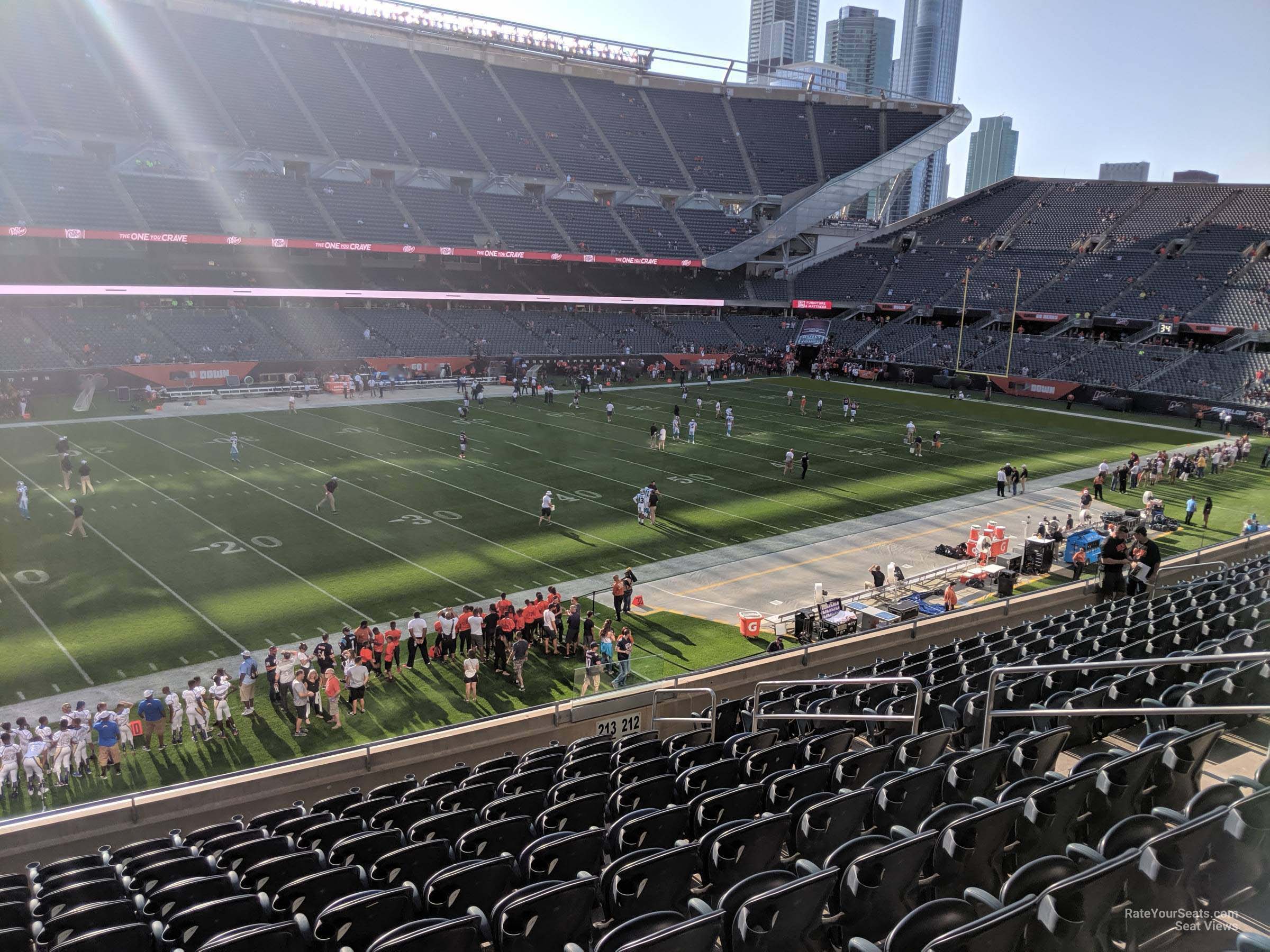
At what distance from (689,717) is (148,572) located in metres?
15.6

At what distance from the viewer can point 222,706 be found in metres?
15.1

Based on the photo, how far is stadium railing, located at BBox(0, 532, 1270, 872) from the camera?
9.50 metres

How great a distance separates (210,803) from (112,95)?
60.4 m

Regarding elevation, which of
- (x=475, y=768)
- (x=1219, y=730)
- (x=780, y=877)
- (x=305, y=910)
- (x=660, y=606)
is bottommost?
(x=660, y=606)

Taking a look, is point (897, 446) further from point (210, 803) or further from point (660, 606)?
point (210, 803)

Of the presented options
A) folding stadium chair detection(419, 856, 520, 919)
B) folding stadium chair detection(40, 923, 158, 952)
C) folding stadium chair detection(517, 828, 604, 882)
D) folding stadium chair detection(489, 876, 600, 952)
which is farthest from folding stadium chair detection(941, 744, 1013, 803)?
folding stadium chair detection(40, 923, 158, 952)

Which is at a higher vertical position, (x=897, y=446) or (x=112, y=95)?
(x=112, y=95)

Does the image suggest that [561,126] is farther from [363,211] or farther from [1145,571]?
[1145,571]

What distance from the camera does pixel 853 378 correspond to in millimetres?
64875

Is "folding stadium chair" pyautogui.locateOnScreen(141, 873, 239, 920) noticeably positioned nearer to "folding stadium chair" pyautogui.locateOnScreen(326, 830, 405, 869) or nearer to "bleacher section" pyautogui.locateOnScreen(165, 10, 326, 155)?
"folding stadium chair" pyautogui.locateOnScreen(326, 830, 405, 869)

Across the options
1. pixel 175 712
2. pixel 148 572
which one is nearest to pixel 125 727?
pixel 175 712

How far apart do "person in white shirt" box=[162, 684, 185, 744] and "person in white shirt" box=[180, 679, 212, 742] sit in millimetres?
120

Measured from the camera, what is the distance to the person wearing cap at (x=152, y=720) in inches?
562

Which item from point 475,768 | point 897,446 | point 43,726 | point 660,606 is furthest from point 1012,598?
point 897,446
